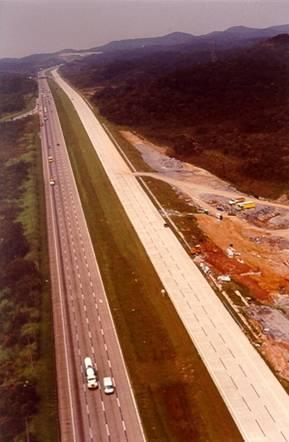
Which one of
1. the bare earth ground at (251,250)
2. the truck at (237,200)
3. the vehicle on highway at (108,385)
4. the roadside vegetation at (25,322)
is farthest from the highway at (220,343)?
the roadside vegetation at (25,322)

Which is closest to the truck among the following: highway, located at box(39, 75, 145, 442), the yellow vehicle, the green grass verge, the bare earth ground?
the bare earth ground

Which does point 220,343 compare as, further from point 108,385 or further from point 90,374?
point 90,374

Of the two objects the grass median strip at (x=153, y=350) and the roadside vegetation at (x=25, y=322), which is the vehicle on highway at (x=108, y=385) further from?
the roadside vegetation at (x=25, y=322)

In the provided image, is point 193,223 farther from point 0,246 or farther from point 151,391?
point 151,391

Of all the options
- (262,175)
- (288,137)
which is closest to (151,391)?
(262,175)

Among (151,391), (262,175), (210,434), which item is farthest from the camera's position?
(262,175)

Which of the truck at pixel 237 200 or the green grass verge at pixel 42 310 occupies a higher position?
the green grass verge at pixel 42 310

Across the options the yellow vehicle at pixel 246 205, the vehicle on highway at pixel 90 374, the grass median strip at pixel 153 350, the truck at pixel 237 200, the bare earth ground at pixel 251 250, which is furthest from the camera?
the truck at pixel 237 200
